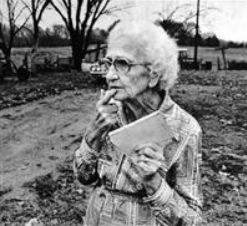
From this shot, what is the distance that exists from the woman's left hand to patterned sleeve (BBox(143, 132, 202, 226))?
81 millimetres

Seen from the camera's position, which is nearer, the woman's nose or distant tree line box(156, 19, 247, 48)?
the woman's nose

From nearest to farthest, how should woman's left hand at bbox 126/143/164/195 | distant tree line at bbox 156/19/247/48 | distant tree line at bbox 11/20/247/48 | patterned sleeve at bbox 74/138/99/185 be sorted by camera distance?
woman's left hand at bbox 126/143/164/195
patterned sleeve at bbox 74/138/99/185
distant tree line at bbox 11/20/247/48
distant tree line at bbox 156/19/247/48

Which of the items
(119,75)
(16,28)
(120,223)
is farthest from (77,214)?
(16,28)

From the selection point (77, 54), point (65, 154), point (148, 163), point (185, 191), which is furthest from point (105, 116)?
point (77, 54)

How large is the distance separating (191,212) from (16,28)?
2562 cm

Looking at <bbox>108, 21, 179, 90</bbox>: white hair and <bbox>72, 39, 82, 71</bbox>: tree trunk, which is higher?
<bbox>108, 21, 179, 90</bbox>: white hair

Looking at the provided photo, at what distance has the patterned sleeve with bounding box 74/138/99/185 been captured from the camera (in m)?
1.71

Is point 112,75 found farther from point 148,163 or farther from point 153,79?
point 148,163

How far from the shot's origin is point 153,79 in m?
1.64

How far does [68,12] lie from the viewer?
2234cm

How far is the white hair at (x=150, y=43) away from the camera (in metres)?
1.57

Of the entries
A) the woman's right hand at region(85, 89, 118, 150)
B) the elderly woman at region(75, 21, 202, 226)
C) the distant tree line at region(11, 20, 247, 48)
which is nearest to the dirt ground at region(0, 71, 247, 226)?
the elderly woman at region(75, 21, 202, 226)

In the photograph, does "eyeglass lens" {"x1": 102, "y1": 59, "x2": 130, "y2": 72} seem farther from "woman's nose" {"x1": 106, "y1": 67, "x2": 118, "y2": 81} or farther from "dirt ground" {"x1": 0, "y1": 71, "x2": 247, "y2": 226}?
"dirt ground" {"x1": 0, "y1": 71, "x2": 247, "y2": 226}

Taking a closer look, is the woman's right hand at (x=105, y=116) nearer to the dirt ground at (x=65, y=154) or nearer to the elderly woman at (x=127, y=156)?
the elderly woman at (x=127, y=156)
